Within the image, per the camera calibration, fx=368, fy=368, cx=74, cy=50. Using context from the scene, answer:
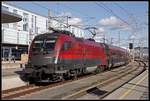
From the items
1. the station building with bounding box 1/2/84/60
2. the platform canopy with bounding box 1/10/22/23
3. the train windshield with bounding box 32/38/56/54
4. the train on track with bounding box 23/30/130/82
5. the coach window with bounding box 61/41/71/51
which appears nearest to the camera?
the platform canopy with bounding box 1/10/22/23

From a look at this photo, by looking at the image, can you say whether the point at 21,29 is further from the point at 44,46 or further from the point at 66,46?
the point at 44,46

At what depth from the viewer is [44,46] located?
2286 centimetres

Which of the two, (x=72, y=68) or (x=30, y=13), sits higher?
(x=30, y=13)

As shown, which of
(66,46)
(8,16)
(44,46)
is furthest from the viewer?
(66,46)

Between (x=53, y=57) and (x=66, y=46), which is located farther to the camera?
(x=66, y=46)

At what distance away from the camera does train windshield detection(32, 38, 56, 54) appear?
22.6m

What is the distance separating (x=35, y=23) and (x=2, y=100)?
69.0 metres

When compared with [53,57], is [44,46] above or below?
above

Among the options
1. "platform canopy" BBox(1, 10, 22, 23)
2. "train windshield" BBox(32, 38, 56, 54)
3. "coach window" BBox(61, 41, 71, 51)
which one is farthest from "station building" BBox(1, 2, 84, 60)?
"train windshield" BBox(32, 38, 56, 54)

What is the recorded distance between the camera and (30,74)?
22.2 meters

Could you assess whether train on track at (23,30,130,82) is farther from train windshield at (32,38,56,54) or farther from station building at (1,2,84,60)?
station building at (1,2,84,60)

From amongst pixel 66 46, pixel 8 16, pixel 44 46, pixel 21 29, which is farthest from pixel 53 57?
pixel 21 29

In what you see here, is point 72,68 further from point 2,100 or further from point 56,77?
point 2,100

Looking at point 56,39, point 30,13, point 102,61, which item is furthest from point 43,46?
point 30,13
